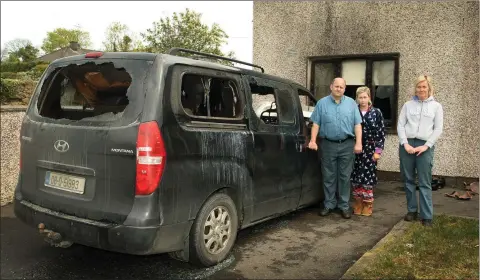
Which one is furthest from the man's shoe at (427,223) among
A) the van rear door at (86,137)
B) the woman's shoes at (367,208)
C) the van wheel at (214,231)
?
the van rear door at (86,137)

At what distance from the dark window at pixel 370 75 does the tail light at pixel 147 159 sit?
610 cm

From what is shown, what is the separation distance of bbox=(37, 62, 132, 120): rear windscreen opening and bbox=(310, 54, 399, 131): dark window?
232 inches

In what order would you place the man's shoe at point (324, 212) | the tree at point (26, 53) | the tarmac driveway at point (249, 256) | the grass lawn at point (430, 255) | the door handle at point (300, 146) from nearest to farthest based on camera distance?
the grass lawn at point (430, 255)
the tarmac driveway at point (249, 256)
the door handle at point (300, 146)
the man's shoe at point (324, 212)
the tree at point (26, 53)

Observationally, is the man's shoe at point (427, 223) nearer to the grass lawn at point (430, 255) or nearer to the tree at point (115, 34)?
the grass lawn at point (430, 255)

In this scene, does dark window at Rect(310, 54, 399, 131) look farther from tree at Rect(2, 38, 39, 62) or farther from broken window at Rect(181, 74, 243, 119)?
tree at Rect(2, 38, 39, 62)

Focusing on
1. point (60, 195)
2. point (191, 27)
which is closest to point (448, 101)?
point (60, 195)

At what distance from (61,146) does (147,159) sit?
2.76 feet

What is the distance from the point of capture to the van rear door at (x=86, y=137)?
3137 mm

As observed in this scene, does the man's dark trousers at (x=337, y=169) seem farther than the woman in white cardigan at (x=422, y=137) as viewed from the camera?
Yes

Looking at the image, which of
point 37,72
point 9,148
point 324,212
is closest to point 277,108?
point 324,212

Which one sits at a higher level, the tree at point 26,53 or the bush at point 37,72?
the tree at point 26,53

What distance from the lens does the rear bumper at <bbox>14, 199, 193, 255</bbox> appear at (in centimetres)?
307

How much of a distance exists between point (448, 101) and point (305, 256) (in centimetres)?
492

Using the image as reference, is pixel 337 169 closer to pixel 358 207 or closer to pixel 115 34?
pixel 358 207
